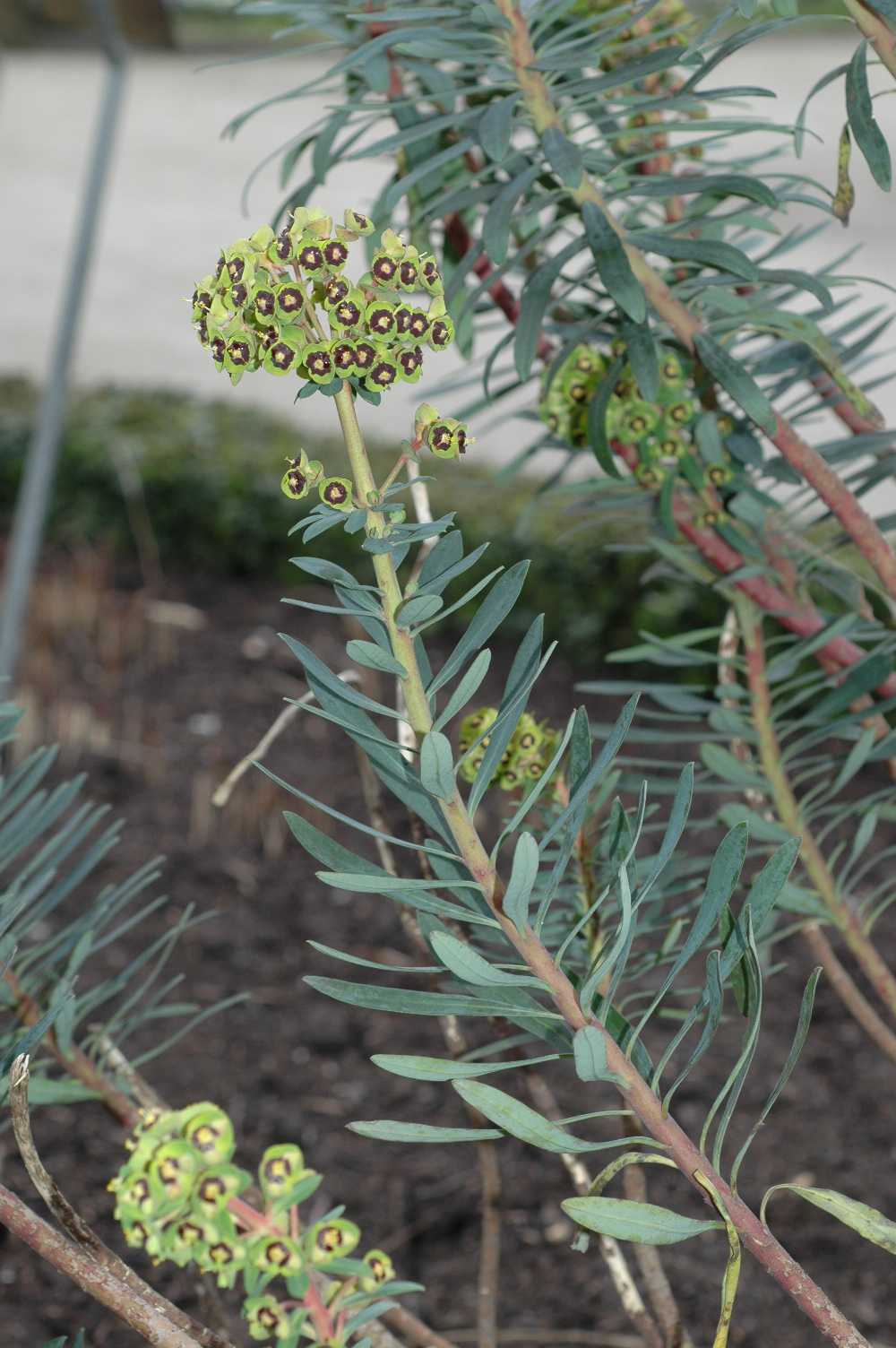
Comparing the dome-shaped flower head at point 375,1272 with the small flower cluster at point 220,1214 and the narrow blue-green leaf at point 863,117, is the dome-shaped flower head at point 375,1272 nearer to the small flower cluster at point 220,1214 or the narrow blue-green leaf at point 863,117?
the small flower cluster at point 220,1214

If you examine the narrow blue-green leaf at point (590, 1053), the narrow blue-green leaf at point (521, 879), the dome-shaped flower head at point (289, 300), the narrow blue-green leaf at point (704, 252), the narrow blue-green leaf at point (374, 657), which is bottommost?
the narrow blue-green leaf at point (590, 1053)

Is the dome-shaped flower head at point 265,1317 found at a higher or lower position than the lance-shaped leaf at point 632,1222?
lower

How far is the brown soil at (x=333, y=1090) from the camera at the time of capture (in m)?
1.57

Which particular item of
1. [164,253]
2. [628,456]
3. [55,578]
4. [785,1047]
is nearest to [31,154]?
[164,253]

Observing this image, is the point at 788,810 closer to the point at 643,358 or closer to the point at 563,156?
the point at 643,358

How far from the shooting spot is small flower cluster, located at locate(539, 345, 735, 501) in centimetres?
86

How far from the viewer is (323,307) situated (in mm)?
536

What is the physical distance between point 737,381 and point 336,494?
0.33 m

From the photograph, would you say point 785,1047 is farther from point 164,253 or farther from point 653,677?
point 164,253

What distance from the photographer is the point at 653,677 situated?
3.24m

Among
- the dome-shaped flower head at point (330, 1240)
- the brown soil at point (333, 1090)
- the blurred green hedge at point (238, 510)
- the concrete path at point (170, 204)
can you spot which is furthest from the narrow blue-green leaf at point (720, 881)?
the concrete path at point (170, 204)

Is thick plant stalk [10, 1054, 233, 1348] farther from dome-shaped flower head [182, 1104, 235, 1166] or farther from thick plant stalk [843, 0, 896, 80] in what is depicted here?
thick plant stalk [843, 0, 896, 80]

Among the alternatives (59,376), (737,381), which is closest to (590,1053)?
(737,381)

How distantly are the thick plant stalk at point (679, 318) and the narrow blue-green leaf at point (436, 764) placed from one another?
14.1 inches
